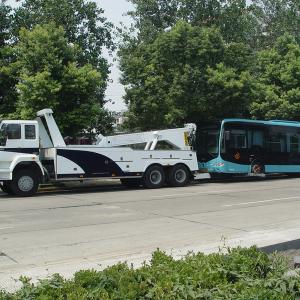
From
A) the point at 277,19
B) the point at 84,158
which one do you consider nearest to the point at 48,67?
the point at 84,158

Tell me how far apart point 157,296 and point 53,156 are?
14.7 m

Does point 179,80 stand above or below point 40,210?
above

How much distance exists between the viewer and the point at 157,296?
3729 millimetres

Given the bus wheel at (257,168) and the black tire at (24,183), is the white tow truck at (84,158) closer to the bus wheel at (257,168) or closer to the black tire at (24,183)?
the black tire at (24,183)

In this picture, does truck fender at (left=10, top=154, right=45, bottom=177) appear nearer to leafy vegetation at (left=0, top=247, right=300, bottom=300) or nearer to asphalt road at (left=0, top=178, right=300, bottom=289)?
asphalt road at (left=0, top=178, right=300, bottom=289)

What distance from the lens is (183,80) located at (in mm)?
25125

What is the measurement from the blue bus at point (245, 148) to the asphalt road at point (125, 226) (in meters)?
6.24

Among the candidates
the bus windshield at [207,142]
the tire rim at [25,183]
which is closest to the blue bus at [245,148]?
the bus windshield at [207,142]

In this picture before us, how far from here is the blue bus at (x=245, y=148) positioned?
23.2 metres

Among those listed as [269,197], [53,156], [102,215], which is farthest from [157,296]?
[53,156]

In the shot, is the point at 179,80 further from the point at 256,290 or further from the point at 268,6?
the point at 256,290

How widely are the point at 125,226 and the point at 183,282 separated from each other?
6268 mm

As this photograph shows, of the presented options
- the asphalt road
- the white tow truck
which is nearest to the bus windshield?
the white tow truck

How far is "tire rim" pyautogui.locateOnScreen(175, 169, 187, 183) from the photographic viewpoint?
69.4ft
